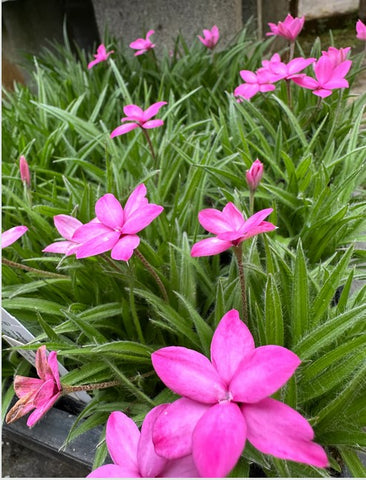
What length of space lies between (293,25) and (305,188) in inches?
17.9

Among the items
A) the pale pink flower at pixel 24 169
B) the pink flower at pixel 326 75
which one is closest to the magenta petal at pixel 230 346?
the pale pink flower at pixel 24 169

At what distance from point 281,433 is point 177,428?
0.23ft

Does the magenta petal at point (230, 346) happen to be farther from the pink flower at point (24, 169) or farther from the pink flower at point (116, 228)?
the pink flower at point (24, 169)

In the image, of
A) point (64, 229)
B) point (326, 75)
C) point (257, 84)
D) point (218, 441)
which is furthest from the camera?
point (257, 84)

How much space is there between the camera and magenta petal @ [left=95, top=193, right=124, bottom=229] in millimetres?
518

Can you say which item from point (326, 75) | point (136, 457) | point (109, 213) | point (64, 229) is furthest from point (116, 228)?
point (326, 75)

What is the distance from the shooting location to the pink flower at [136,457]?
0.34 meters

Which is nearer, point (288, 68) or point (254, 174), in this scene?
point (254, 174)

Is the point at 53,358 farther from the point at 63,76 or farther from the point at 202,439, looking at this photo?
the point at 63,76

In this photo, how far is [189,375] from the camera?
13.4 inches

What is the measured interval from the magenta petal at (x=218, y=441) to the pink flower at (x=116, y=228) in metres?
0.20

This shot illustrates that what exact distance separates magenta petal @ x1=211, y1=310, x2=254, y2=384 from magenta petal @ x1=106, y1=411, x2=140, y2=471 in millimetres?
92

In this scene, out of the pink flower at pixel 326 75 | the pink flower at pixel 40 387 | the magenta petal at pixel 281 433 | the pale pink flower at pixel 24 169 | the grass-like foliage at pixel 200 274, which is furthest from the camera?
the pink flower at pixel 326 75

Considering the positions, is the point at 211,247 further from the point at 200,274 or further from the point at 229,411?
the point at 200,274
